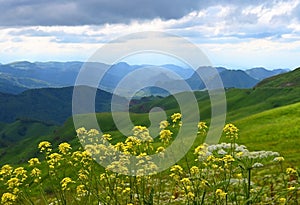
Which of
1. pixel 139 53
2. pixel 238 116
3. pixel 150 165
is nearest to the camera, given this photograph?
pixel 150 165

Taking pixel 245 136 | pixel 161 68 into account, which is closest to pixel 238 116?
pixel 245 136

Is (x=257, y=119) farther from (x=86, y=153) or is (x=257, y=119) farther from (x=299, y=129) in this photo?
(x=86, y=153)

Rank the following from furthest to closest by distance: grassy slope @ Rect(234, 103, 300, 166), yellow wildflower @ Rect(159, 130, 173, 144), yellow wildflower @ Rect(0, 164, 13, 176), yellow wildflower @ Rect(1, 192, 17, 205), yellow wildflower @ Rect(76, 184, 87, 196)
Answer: grassy slope @ Rect(234, 103, 300, 166) → yellow wildflower @ Rect(76, 184, 87, 196) → yellow wildflower @ Rect(0, 164, 13, 176) → yellow wildflower @ Rect(159, 130, 173, 144) → yellow wildflower @ Rect(1, 192, 17, 205)

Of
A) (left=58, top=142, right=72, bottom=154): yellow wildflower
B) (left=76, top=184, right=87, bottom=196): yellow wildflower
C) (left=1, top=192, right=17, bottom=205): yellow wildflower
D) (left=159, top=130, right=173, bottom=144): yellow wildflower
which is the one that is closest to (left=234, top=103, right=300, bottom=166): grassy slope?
(left=76, top=184, right=87, bottom=196): yellow wildflower

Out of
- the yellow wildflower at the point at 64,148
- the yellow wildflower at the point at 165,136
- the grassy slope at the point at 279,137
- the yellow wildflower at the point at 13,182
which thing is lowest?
the grassy slope at the point at 279,137

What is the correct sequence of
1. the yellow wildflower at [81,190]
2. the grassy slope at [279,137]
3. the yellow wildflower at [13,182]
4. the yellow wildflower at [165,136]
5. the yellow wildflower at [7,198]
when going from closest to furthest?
1. the yellow wildflower at [7,198]
2. the yellow wildflower at [165,136]
3. the yellow wildflower at [13,182]
4. the yellow wildflower at [81,190]
5. the grassy slope at [279,137]

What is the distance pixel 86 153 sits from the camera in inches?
406

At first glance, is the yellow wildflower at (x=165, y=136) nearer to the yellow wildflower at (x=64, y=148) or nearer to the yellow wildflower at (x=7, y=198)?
the yellow wildflower at (x=64, y=148)

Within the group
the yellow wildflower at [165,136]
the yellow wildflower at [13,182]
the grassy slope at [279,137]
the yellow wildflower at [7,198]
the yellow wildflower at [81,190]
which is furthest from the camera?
the grassy slope at [279,137]

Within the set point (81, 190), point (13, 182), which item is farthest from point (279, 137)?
point (13, 182)

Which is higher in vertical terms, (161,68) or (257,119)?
(161,68)

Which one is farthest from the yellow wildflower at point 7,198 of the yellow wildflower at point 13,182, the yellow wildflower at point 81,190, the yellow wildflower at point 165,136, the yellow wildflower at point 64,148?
the yellow wildflower at point 165,136

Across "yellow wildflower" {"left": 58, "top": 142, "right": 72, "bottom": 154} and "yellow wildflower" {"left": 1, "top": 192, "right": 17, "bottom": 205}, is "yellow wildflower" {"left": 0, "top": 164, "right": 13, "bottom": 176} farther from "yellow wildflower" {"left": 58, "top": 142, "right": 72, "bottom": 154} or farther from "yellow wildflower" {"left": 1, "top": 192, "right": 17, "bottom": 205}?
"yellow wildflower" {"left": 58, "top": 142, "right": 72, "bottom": 154}

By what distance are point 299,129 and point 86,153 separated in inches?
2058
